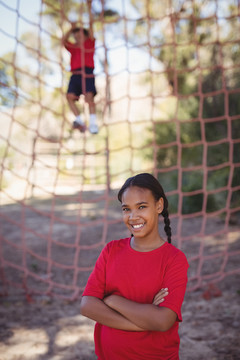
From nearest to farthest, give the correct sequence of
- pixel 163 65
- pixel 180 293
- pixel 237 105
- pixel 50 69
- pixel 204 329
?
pixel 180 293 < pixel 204 329 < pixel 237 105 < pixel 163 65 < pixel 50 69

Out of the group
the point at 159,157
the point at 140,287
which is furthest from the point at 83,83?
the point at 159,157

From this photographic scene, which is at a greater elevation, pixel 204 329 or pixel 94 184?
pixel 94 184

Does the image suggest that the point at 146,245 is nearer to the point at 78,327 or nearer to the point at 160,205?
the point at 160,205

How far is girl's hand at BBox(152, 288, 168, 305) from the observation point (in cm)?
112

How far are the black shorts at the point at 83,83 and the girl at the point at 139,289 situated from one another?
1661 mm

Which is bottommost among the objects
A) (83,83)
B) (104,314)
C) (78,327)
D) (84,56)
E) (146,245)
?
(78,327)

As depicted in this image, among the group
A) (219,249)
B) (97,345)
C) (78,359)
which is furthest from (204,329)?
(219,249)

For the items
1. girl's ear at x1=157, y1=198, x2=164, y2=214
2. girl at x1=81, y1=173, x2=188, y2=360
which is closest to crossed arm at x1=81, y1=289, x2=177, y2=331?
girl at x1=81, y1=173, x2=188, y2=360

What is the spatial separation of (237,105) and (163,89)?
5236 mm

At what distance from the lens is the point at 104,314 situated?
115cm

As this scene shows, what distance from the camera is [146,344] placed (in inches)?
45.2

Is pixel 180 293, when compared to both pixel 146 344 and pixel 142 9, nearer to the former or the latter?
pixel 146 344

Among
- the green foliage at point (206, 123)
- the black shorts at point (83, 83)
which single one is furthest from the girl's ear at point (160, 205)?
the green foliage at point (206, 123)

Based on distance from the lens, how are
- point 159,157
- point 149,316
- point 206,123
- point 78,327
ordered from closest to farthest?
point 149,316 → point 78,327 → point 206,123 → point 159,157
